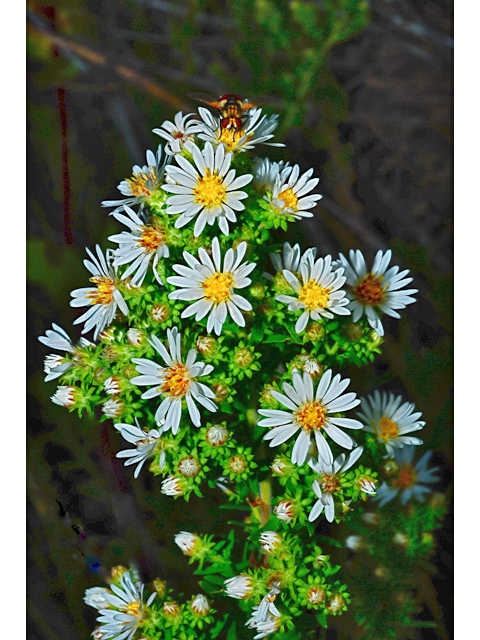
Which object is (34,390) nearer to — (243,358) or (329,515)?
(243,358)

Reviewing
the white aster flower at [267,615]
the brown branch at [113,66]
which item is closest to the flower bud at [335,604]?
the white aster flower at [267,615]

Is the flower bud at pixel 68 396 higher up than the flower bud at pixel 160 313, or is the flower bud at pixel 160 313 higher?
the flower bud at pixel 160 313

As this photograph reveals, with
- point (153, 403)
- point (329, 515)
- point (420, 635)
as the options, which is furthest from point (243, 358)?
point (420, 635)

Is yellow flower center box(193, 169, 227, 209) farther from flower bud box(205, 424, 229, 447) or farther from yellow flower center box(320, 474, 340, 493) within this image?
yellow flower center box(320, 474, 340, 493)

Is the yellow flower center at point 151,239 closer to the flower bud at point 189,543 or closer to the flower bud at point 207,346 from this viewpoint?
the flower bud at point 207,346

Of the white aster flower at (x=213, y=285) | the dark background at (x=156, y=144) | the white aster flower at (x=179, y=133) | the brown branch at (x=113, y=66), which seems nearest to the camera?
the white aster flower at (x=213, y=285)

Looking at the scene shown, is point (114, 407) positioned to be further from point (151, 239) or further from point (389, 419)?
point (389, 419)
